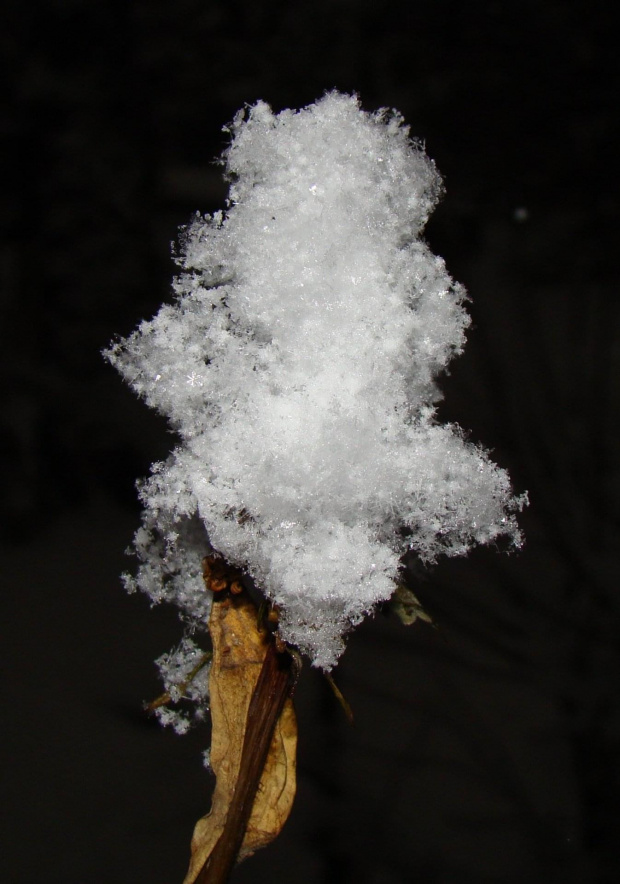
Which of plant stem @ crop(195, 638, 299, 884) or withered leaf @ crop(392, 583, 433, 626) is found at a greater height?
withered leaf @ crop(392, 583, 433, 626)

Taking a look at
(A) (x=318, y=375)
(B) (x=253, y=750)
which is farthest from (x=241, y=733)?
(A) (x=318, y=375)

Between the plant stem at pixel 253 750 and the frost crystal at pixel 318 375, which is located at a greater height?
the frost crystal at pixel 318 375

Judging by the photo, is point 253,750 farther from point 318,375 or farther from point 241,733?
point 318,375

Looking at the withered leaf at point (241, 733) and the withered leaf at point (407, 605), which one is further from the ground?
the withered leaf at point (407, 605)

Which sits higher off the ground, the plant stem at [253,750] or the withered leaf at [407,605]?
the withered leaf at [407,605]

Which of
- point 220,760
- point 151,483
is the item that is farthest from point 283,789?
point 151,483
